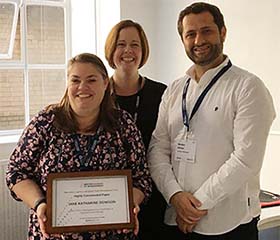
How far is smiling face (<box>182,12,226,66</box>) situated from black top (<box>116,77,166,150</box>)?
0.43 meters

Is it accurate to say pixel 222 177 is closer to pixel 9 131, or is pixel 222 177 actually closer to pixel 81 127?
pixel 81 127

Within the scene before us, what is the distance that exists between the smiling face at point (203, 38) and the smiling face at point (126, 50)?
42 centimetres

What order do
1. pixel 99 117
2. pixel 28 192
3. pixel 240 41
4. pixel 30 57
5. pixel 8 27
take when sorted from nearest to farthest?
pixel 28 192 → pixel 99 117 → pixel 240 41 → pixel 8 27 → pixel 30 57

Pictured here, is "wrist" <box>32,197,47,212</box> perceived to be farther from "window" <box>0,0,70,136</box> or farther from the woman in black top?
"window" <box>0,0,70,136</box>

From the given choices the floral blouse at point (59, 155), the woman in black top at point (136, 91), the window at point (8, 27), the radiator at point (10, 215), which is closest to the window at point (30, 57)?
the window at point (8, 27)

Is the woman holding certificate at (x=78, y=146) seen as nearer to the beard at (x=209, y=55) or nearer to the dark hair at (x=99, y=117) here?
the dark hair at (x=99, y=117)

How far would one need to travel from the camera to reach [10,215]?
2.81 metres

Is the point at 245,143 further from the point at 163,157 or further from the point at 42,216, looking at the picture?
the point at 42,216

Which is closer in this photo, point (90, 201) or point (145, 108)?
point (90, 201)

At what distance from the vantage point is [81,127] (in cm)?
185

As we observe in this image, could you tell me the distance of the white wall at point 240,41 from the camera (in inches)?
111

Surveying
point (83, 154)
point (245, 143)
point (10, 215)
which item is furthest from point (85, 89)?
point (10, 215)

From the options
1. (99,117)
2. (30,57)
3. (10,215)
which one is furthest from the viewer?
(30,57)

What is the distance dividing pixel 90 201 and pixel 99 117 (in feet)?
1.13
